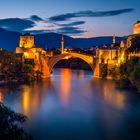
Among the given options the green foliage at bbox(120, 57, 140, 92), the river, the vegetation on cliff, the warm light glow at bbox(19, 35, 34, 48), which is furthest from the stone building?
the river

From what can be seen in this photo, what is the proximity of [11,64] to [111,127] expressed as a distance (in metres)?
20.1

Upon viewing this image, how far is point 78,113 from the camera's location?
1595cm

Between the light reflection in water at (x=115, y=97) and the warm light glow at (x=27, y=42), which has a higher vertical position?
the warm light glow at (x=27, y=42)

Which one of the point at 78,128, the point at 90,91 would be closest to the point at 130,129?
the point at 78,128

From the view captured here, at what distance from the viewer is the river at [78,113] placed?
470 inches

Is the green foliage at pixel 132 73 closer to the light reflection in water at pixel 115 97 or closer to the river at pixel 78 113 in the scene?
the river at pixel 78 113

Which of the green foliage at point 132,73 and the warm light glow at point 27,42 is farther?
the warm light glow at point 27,42

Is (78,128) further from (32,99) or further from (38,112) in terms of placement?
(32,99)

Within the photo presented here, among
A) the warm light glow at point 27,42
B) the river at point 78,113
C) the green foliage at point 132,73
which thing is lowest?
the river at point 78,113

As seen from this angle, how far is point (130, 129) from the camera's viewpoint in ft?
40.8

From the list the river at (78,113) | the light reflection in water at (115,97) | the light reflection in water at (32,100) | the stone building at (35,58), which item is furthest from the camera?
the stone building at (35,58)

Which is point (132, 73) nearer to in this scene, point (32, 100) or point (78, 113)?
point (32, 100)

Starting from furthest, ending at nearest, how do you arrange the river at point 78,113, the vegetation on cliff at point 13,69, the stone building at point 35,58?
the stone building at point 35,58, the vegetation on cliff at point 13,69, the river at point 78,113

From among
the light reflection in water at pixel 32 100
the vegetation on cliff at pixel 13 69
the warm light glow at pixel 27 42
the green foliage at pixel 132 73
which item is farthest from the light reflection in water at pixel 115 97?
the warm light glow at pixel 27 42
